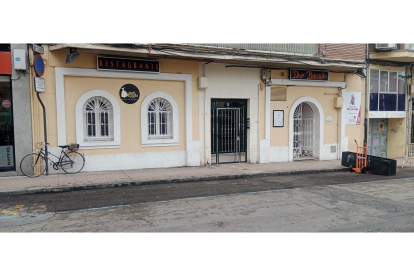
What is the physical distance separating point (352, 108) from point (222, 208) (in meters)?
10.8

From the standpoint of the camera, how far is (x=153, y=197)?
802cm

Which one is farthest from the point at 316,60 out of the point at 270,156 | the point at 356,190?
the point at 356,190

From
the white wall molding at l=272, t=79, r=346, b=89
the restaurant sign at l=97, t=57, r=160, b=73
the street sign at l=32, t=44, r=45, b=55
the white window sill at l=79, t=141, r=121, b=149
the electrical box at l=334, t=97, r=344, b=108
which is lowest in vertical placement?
the white window sill at l=79, t=141, r=121, b=149

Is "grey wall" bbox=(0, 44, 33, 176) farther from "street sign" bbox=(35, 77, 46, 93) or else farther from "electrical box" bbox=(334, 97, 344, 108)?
"electrical box" bbox=(334, 97, 344, 108)

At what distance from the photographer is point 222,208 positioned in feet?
22.8

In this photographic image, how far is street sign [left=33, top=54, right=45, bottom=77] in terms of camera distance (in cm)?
966

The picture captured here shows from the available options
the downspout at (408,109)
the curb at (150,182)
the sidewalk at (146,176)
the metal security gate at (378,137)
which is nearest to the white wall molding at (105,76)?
the sidewalk at (146,176)

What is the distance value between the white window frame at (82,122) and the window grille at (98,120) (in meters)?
0.18

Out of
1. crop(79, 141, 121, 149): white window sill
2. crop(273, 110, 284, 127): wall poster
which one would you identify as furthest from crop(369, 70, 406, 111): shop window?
crop(79, 141, 121, 149): white window sill

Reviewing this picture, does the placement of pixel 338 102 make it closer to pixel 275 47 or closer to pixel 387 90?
pixel 387 90

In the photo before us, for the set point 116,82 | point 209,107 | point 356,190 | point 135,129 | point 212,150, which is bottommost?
point 356,190

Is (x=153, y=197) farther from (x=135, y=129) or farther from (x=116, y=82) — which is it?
(x=116, y=82)

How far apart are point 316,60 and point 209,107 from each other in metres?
4.92

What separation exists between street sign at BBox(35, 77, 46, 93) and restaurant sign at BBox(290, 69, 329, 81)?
30.3 feet
